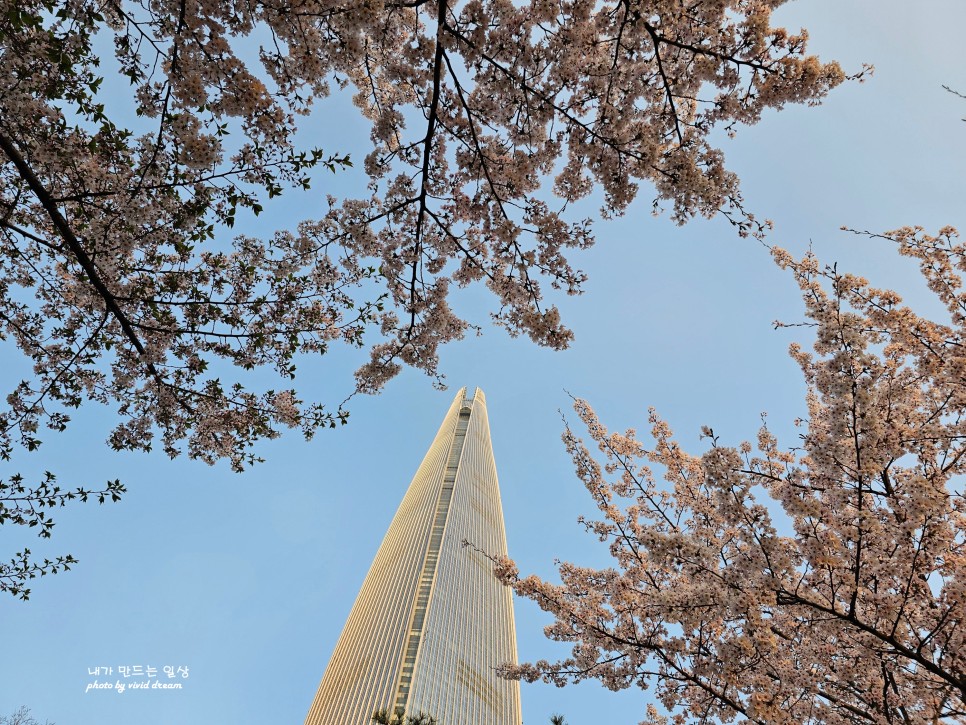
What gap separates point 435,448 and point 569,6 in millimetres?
85396

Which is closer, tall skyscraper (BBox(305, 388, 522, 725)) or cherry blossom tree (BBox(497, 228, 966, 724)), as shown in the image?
cherry blossom tree (BBox(497, 228, 966, 724))

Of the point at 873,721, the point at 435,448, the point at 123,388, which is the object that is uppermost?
the point at 435,448

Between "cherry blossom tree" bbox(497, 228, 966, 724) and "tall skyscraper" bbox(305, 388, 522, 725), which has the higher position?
"tall skyscraper" bbox(305, 388, 522, 725)

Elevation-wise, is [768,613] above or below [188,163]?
below

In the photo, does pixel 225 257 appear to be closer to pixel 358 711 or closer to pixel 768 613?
pixel 768 613

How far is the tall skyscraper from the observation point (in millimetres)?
46875

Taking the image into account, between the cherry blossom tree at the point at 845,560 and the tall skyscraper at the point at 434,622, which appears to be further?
the tall skyscraper at the point at 434,622

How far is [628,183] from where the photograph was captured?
4.91m

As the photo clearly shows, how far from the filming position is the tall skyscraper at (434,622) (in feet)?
154

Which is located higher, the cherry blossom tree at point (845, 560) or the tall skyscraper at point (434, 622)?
the tall skyscraper at point (434, 622)

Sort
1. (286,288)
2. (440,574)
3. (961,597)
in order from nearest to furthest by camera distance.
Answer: (961,597) < (286,288) < (440,574)

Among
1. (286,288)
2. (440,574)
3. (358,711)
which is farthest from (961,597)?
(440,574)

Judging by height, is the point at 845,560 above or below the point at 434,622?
below

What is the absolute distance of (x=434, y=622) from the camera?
173ft
